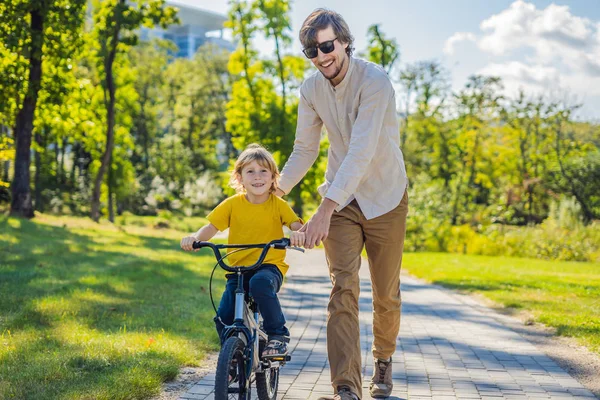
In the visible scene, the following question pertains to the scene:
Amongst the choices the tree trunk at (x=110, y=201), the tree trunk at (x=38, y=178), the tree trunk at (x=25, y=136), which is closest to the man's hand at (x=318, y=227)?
the tree trunk at (x=25, y=136)

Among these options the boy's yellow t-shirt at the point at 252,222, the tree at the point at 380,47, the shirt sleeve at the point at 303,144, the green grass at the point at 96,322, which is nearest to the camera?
the boy's yellow t-shirt at the point at 252,222

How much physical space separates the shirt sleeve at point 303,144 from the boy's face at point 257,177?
0.72ft

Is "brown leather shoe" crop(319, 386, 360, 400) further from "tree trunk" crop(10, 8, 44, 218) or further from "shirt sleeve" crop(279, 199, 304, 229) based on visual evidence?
"tree trunk" crop(10, 8, 44, 218)

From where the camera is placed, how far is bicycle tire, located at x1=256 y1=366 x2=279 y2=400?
4375 millimetres

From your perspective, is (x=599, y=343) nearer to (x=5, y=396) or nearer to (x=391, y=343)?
(x=391, y=343)

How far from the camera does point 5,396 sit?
429 cm

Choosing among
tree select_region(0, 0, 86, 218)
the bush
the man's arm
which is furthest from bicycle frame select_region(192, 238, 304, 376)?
the bush

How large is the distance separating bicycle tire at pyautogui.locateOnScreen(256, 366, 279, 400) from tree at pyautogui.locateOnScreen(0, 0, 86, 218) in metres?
17.6

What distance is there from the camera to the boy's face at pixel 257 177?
434 cm

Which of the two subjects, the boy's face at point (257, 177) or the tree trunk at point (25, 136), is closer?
the boy's face at point (257, 177)

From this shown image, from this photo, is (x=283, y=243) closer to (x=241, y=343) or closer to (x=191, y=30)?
(x=241, y=343)

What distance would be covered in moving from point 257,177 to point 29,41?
17938 millimetres

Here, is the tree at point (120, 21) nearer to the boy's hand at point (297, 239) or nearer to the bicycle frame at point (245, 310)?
the bicycle frame at point (245, 310)

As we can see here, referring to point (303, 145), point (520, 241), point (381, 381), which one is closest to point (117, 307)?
point (381, 381)
